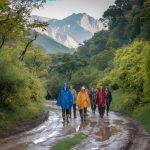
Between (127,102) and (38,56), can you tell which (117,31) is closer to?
(38,56)

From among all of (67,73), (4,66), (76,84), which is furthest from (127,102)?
(67,73)

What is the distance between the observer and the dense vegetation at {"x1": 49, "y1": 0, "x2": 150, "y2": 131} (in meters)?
31.7

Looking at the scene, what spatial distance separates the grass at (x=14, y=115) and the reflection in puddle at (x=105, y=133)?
4.70 meters

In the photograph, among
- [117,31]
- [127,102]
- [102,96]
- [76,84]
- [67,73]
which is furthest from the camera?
[117,31]

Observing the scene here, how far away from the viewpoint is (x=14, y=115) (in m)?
23.5

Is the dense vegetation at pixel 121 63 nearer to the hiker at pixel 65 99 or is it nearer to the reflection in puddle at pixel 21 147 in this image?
the hiker at pixel 65 99

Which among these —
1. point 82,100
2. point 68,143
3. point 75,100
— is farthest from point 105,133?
point 75,100

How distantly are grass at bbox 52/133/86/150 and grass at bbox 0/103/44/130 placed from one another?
4495mm

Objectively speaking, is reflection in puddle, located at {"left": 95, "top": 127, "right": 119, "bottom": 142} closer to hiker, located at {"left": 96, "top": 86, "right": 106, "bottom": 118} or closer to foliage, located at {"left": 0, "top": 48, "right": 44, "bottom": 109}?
foliage, located at {"left": 0, "top": 48, "right": 44, "bottom": 109}

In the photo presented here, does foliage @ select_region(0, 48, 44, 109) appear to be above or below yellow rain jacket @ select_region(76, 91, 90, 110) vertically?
above

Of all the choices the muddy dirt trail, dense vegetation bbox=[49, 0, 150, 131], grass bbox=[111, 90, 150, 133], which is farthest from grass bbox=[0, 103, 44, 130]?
dense vegetation bbox=[49, 0, 150, 131]

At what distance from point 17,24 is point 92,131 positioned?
775cm

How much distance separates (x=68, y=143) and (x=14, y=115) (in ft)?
26.7

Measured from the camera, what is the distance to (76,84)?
76125 millimetres
